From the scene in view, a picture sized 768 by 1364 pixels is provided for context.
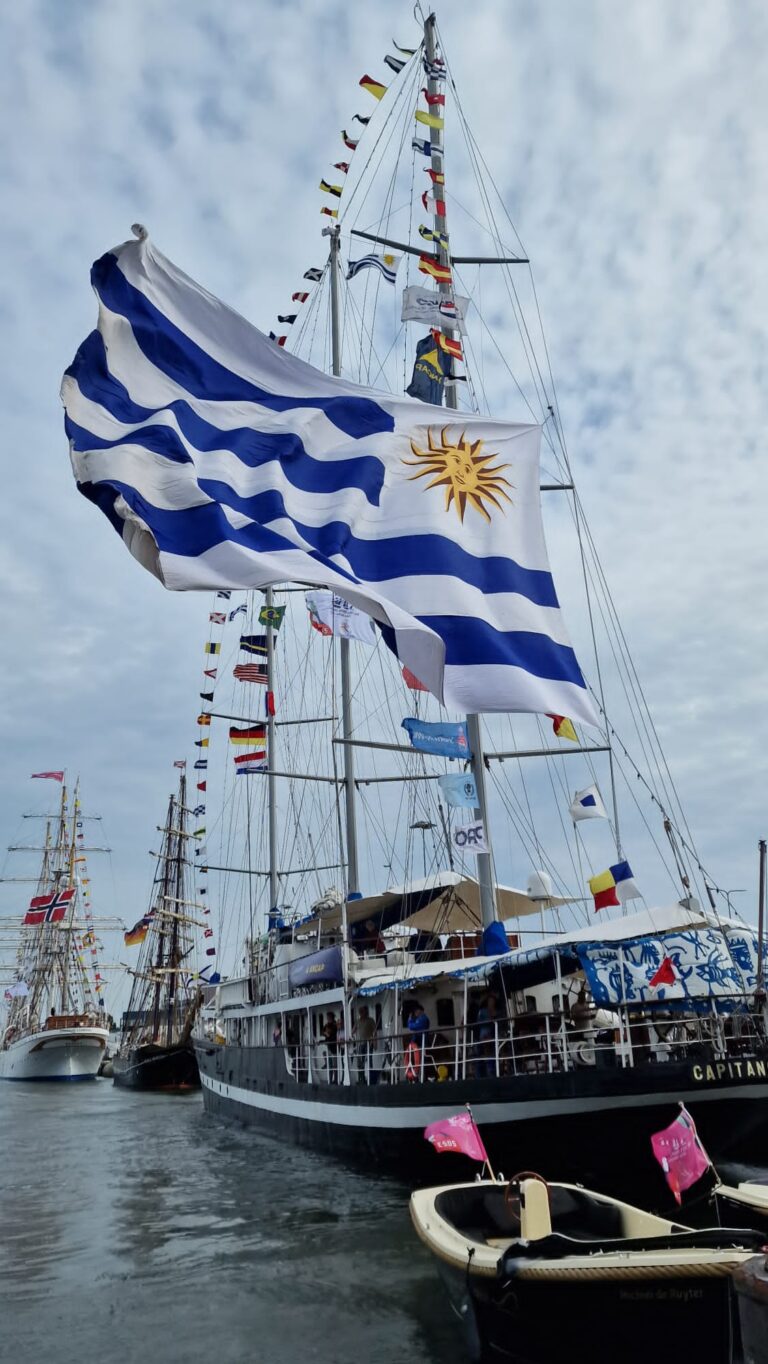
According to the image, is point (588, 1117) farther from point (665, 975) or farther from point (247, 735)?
point (247, 735)

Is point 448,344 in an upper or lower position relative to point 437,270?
lower

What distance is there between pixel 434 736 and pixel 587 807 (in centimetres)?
295

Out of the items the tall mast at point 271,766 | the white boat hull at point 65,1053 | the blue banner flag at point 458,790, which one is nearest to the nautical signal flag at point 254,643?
the tall mast at point 271,766

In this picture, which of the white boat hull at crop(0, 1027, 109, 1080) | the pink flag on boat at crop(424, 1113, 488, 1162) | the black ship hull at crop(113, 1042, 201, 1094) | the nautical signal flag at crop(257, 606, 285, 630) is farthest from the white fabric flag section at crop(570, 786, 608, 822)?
the white boat hull at crop(0, 1027, 109, 1080)

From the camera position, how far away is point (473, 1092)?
54.2 ft

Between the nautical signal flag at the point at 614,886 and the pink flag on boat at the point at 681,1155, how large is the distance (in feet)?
13.3

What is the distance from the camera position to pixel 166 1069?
63812 millimetres

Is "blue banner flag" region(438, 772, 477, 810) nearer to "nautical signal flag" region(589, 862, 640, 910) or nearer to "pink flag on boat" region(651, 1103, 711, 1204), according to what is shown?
"nautical signal flag" region(589, 862, 640, 910)

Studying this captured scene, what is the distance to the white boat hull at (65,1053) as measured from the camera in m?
81.5

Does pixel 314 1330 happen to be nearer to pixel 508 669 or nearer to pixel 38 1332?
pixel 38 1332

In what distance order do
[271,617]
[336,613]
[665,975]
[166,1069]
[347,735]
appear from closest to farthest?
1. [665,975]
2. [336,613]
3. [347,735]
4. [271,617]
5. [166,1069]

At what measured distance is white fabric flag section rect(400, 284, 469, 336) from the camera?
20.3 m

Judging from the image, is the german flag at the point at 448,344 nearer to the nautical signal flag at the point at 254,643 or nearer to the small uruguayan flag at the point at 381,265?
the small uruguayan flag at the point at 381,265

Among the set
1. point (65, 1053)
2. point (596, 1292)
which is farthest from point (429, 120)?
point (65, 1053)
